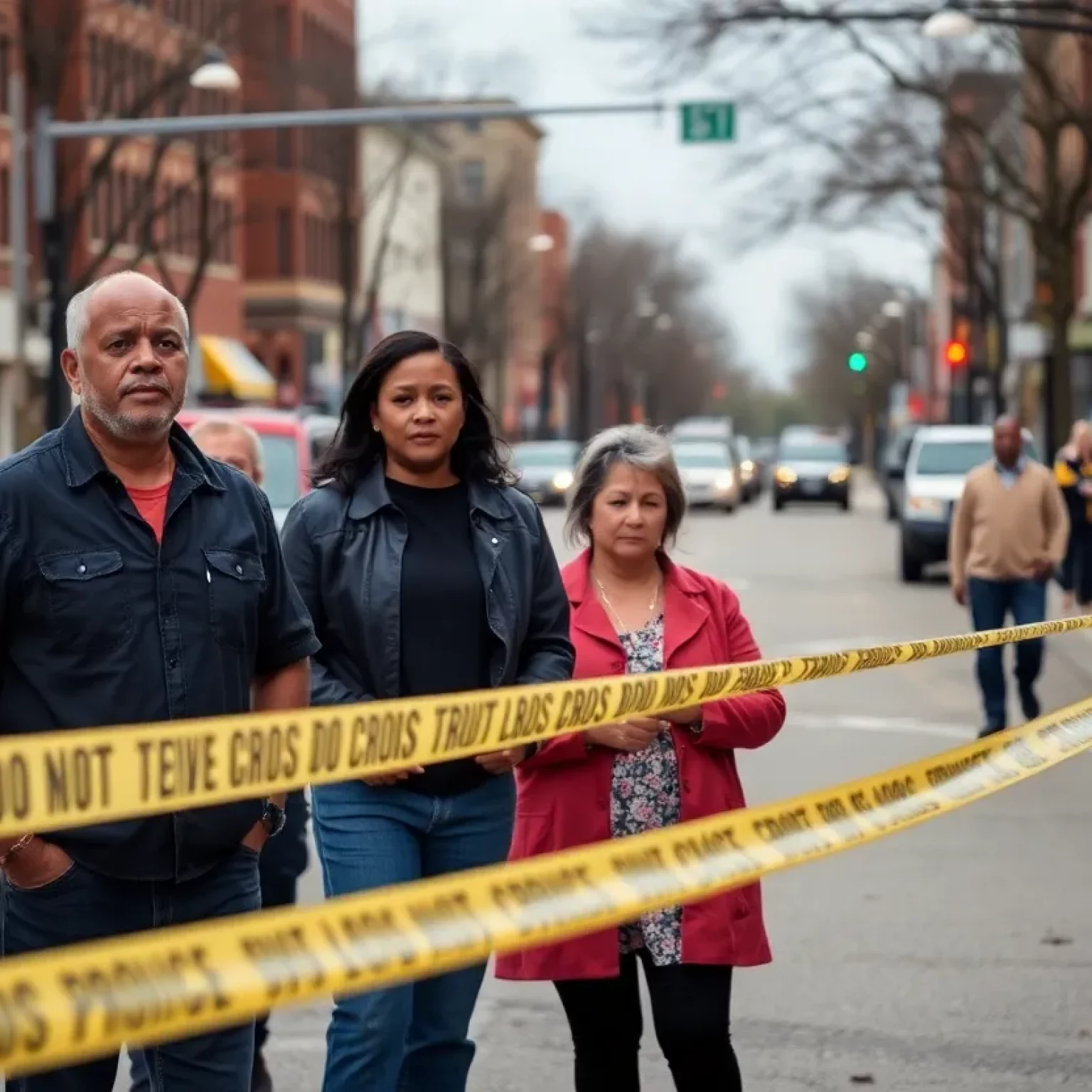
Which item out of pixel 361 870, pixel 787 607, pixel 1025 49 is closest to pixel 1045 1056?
pixel 361 870

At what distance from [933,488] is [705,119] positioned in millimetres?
5130

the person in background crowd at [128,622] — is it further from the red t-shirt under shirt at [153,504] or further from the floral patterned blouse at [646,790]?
the floral patterned blouse at [646,790]

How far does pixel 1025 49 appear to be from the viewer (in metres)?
38.7

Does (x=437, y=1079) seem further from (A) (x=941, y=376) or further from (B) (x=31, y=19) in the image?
(A) (x=941, y=376)

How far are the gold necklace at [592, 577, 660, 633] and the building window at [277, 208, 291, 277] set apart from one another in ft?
252

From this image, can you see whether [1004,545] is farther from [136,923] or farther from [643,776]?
[136,923]

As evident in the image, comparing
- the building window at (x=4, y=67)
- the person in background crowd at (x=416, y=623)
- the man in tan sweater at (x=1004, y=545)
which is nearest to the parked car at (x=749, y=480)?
the building window at (x=4, y=67)

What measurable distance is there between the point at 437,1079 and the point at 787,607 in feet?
69.5

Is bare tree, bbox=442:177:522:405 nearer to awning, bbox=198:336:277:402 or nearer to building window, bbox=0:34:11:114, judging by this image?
awning, bbox=198:336:277:402

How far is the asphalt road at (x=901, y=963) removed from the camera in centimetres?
684

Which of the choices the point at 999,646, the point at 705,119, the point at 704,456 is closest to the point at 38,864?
the point at 999,646

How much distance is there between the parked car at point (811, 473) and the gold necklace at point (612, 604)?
5596 centimetres

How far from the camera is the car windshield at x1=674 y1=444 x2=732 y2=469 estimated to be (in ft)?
194

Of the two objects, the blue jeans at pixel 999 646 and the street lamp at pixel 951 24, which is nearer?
the blue jeans at pixel 999 646
